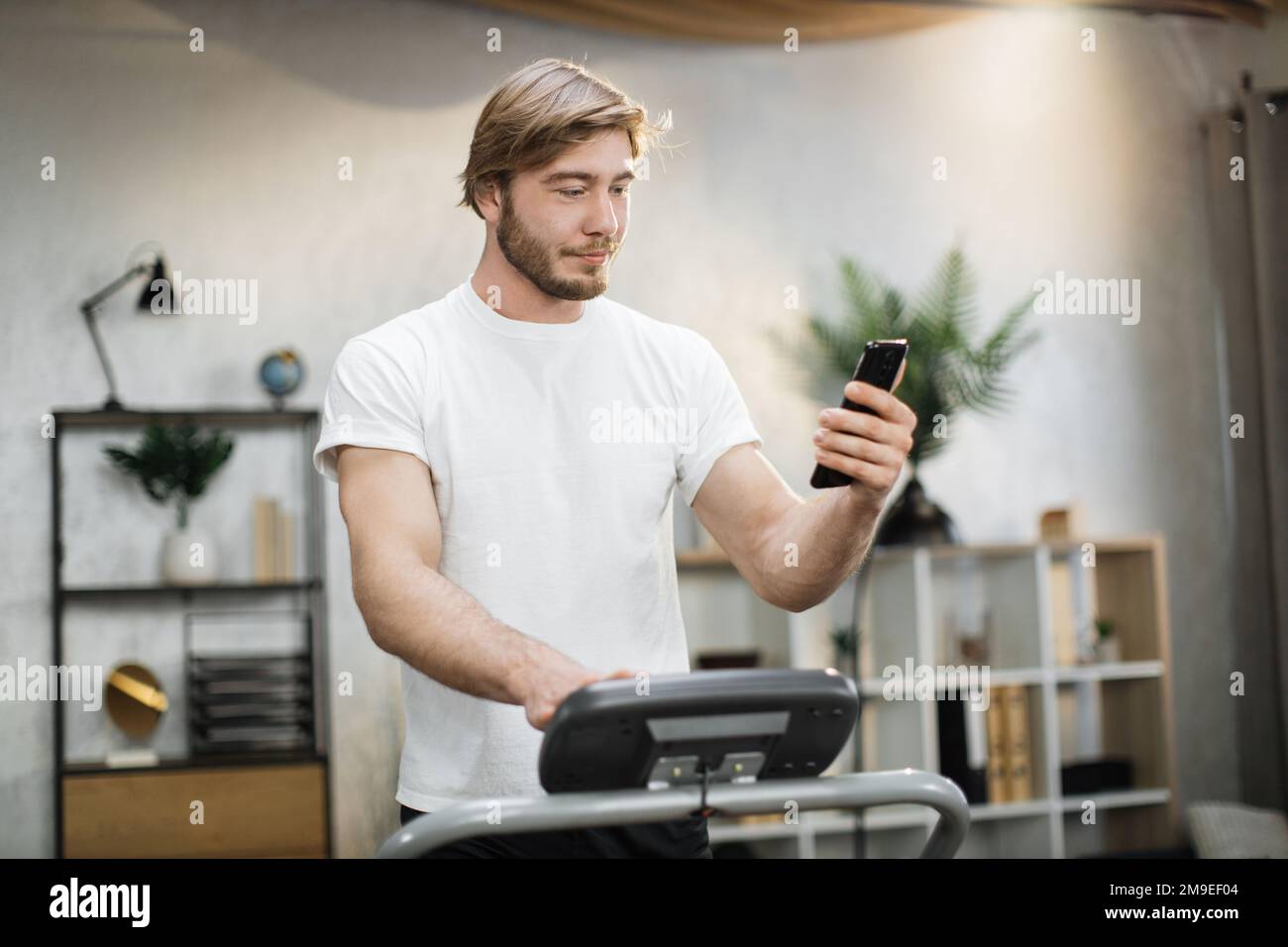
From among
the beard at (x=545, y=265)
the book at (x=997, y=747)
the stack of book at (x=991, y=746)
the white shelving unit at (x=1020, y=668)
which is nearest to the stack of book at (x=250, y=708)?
the white shelving unit at (x=1020, y=668)

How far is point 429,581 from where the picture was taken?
52.2 inches

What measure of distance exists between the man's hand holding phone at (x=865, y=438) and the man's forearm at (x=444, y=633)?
12.7 inches

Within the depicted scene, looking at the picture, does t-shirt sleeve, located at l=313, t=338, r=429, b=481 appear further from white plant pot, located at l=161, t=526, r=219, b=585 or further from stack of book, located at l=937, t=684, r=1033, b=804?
stack of book, located at l=937, t=684, r=1033, b=804

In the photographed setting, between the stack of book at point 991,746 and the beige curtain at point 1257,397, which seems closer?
the stack of book at point 991,746

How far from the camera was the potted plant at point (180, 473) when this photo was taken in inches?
140

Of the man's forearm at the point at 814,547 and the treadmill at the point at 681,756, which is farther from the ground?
the man's forearm at the point at 814,547

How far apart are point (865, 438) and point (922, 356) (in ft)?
9.21

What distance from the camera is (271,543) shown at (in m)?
3.72

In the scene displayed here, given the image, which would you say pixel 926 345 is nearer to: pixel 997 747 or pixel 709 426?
pixel 997 747

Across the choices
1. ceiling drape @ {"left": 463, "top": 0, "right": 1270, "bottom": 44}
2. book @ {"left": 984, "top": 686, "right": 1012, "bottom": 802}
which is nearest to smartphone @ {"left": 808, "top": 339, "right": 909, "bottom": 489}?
book @ {"left": 984, "top": 686, "right": 1012, "bottom": 802}

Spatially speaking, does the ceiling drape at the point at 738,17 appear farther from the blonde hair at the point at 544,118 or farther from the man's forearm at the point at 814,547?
the man's forearm at the point at 814,547

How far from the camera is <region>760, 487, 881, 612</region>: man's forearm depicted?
4.53ft

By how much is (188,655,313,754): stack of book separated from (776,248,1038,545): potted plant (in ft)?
5.82
